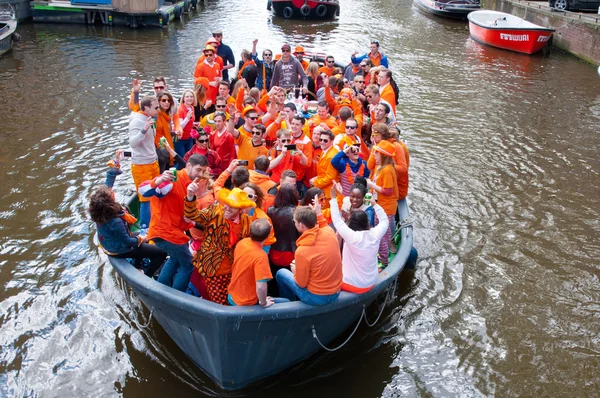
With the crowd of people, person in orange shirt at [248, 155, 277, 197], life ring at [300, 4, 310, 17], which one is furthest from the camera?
life ring at [300, 4, 310, 17]

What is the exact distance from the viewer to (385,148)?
6.60m

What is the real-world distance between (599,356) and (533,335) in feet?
2.51

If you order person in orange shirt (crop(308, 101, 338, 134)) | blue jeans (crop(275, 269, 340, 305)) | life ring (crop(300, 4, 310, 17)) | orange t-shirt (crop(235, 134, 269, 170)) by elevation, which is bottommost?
blue jeans (crop(275, 269, 340, 305))

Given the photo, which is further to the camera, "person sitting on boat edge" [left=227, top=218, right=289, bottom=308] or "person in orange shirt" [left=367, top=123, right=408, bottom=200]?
"person in orange shirt" [left=367, top=123, right=408, bottom=200]

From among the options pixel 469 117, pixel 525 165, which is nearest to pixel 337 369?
pixel 525 165

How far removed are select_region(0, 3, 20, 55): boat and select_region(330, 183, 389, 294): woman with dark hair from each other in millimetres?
16879

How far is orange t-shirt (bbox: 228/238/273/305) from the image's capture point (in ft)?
15.4

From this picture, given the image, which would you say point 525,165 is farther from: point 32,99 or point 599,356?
point 32,99

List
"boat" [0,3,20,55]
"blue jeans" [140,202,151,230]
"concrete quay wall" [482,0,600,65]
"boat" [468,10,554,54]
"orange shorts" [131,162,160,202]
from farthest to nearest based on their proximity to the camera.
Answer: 1. "boat" [468,10,554,54]
2. "concrete quay wall" [482,0,600,65]
3. "boat" [0,3,20,55]
4. "orange shorts" [131,162,160,202]
5. "blue jeans" [140,202,151,230]

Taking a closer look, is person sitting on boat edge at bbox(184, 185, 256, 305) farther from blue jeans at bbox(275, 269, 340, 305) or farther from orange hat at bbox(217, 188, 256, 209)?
blue jeans at bbox(275, 269, 340, 305)

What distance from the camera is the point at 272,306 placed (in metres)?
5.02

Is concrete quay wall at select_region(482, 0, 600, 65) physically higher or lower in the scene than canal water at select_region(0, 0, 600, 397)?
higher

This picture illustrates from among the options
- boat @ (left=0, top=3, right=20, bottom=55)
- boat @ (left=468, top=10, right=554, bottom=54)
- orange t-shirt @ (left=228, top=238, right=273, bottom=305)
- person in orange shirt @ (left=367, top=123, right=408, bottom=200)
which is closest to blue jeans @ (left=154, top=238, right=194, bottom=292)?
orange t-shirt @ (left=228, top=238, right=273, bottom=305)

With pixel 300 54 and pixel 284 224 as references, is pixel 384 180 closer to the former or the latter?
pixel 284 224
